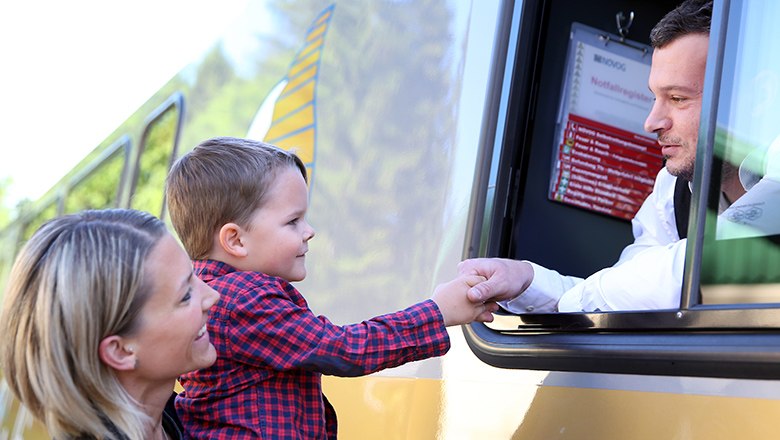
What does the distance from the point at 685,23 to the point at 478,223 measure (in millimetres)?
663

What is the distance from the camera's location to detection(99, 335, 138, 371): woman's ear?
1.67 m

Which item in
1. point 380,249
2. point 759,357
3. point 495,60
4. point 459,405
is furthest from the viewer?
point 380,249

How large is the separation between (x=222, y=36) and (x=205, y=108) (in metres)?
0.36

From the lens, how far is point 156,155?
530 centimetres

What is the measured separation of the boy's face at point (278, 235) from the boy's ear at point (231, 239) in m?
0.01

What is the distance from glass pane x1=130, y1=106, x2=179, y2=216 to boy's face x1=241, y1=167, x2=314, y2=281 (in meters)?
2.74

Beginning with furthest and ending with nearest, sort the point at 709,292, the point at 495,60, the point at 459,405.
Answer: the point at 495,60
the point at 459,405
the point at 709,292

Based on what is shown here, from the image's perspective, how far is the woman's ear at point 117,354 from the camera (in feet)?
5.49

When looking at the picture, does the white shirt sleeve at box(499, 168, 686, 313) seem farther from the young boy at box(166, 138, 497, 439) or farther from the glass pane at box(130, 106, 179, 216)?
the glass pane at box(130, 106, 179, 216)

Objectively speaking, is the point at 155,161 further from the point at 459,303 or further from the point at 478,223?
the point at 459,303

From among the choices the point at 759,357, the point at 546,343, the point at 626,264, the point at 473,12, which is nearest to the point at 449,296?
the point at 546,343

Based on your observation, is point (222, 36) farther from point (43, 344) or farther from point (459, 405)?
point (43, 344)

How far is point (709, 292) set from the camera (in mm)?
1679

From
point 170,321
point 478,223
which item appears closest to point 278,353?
point 170,321
